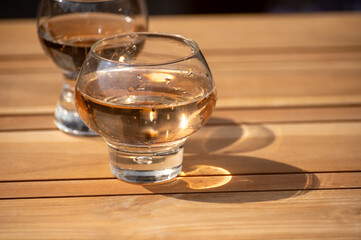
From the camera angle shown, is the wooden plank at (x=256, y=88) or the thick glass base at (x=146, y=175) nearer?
the thick glass base at (x=146, y=175)

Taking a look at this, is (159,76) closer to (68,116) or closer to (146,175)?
(146,175)

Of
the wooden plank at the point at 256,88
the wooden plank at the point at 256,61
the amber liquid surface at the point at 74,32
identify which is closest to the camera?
the amber liquid surface at the point at 74,32

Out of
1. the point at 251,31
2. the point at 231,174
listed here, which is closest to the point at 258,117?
the point at 231,174

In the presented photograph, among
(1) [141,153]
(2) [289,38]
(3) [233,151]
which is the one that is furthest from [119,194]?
(2) [289,38]

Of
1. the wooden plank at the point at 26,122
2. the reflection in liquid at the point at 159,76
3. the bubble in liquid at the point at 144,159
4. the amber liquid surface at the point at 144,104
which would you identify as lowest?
the wooden plank at the point at 26,122

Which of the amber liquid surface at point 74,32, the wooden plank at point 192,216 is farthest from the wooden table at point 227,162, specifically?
the amber liquid surface at point 74,32

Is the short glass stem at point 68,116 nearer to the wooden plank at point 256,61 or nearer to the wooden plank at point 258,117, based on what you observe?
Result: the wooden plank at point 258,117

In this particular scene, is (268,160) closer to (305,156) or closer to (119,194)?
(305,156)
